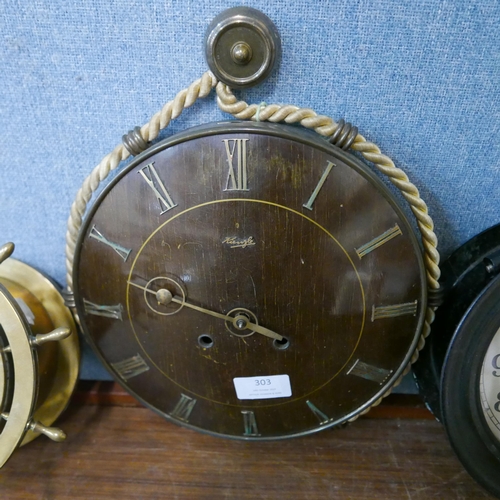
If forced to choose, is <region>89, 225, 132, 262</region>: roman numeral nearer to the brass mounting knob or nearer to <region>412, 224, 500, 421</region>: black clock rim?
the brass mounting knob

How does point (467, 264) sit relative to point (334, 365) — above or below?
above

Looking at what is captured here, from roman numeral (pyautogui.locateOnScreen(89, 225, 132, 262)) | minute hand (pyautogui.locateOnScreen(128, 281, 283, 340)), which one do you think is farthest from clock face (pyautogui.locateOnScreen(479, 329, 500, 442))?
roman numeral (pyautogui.locateOnScreen(89, 225, 132, 262))

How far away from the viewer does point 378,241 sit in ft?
2.23

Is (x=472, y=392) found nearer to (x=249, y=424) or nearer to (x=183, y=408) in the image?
(x=249, y=424)

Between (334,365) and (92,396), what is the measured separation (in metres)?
0.50

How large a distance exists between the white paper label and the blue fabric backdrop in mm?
370

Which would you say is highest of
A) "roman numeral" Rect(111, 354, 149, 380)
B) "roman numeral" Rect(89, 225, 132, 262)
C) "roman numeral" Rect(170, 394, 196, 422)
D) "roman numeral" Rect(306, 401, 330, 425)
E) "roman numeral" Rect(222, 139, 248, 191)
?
"roman numeral" Rect(222, 139, 248, 191)

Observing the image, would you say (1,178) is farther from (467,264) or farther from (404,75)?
(467,264)

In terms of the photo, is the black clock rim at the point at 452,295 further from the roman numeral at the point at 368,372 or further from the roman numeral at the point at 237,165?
the roman numeral at the point at 237,165

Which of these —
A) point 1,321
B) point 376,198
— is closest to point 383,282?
point 376,198

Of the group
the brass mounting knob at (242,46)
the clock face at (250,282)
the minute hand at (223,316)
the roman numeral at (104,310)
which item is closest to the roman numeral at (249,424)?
the clock face at (250,282)

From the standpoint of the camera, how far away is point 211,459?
82cm

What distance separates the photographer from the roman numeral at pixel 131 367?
784 millimetres

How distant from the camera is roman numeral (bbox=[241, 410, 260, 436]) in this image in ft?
2.63
